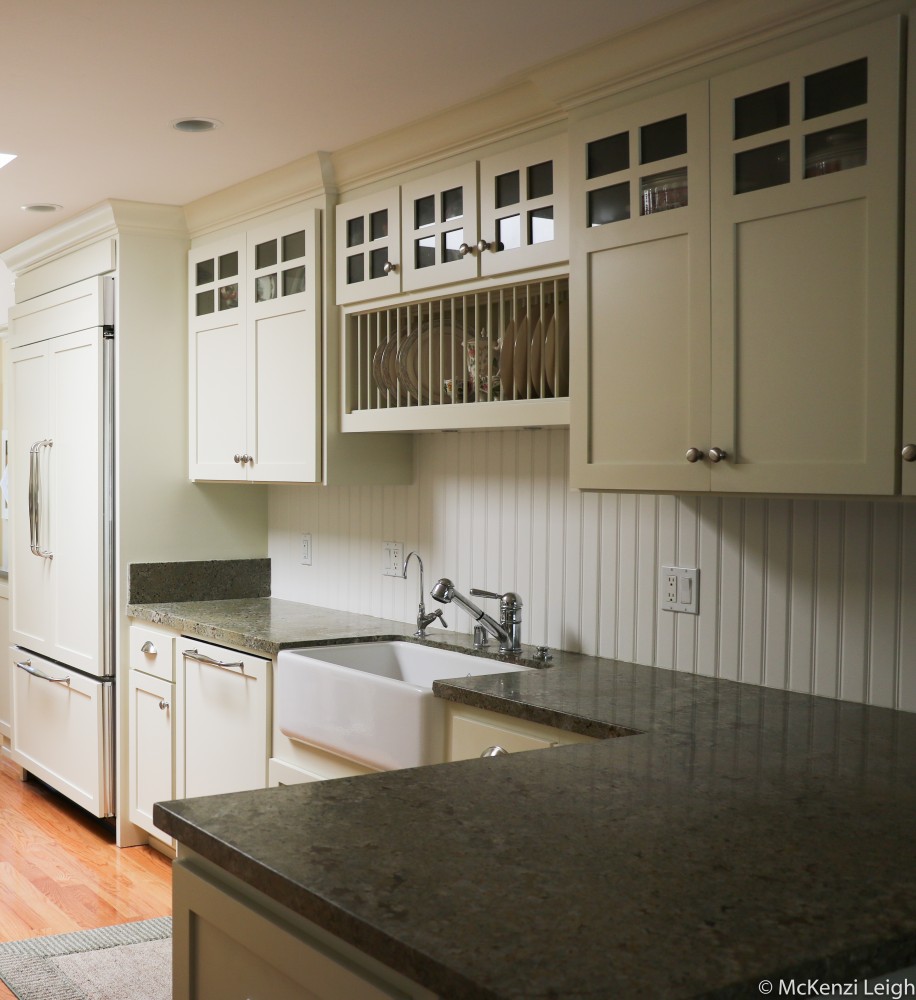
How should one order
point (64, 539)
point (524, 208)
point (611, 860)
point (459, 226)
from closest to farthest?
1. point (611, 860)
2. point (524, 208)
3. point (459, 226)
4. point (64, 539)

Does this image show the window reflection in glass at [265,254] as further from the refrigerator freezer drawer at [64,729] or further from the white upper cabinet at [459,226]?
the refrigerator freezer drawer at [64,729]

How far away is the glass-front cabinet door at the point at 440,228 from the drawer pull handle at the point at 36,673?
2307 millimetres

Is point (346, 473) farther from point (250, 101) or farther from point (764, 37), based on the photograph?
point (764, 37)

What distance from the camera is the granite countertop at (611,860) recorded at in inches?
40.0

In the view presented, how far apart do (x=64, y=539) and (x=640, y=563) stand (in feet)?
8.38

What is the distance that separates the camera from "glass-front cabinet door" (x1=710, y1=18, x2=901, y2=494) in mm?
1886

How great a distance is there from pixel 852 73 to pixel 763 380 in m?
0.56

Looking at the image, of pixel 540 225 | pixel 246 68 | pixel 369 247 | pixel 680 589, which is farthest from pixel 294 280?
pixel 680 589

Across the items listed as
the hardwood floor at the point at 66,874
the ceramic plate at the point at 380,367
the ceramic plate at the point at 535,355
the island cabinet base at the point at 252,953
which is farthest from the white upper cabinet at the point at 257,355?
the island cabinet base at the point at 252,953

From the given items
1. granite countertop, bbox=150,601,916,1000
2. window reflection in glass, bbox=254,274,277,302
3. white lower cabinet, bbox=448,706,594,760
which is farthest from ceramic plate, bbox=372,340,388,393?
granite countertop, bbox=150,601,916,1000

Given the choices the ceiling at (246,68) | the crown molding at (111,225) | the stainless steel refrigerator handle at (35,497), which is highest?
the ceiling at (246,68)

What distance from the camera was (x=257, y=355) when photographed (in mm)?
3746

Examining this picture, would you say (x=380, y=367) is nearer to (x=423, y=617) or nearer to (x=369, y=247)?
(x=369, y=247)

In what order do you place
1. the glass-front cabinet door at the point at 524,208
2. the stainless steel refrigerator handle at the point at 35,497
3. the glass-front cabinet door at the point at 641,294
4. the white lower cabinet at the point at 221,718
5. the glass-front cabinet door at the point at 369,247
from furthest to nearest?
the stainless steel refrigerator handle at the point at 35,497, the white lower cabinet at the point at 221,718, the glass-front cabinet door at the point at 369,247, the glass-front cabinet door at the point at 524,208, the glass-front cabinet door at the point at 641,294
